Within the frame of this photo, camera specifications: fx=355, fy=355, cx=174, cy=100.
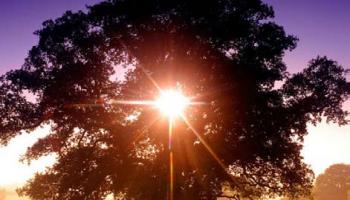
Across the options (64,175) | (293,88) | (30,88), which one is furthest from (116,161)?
(293,88)

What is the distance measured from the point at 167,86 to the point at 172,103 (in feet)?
4.37

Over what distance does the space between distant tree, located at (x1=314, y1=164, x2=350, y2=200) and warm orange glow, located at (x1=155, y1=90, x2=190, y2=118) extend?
11241 cm

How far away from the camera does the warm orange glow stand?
23.3m

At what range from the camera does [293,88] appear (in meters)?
22.7

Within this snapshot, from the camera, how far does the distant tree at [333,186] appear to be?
121312 mm

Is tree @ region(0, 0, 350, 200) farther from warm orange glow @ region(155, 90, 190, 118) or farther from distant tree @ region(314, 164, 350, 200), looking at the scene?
distant tree @ region(314, 164, 350, 200)

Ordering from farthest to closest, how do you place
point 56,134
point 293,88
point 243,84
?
point 56,134
point 293,88
point 243,84

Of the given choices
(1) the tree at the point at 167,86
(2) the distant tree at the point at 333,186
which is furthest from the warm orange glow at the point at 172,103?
(2) the distant tree at the point at 333,186

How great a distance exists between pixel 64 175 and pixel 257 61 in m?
13.9

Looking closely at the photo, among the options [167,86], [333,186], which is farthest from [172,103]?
[333,186]

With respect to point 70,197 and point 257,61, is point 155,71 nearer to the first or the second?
point 257,61

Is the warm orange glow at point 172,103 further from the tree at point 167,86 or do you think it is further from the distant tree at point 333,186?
the distant tree at point 333,186

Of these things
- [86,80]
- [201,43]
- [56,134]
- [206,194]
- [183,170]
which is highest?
[201,43]

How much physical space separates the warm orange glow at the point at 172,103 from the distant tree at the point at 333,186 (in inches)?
4426
